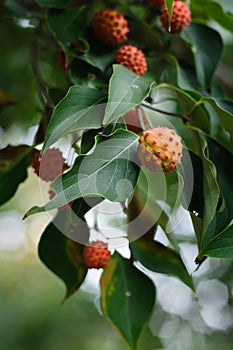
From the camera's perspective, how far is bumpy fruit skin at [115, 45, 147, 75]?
841mm

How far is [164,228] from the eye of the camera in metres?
0.86

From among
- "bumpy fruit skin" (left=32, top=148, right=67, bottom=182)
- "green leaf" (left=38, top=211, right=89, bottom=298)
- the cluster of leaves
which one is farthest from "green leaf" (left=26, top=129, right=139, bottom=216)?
"green leaf" (left=38, top=211, right=89, bottom=298)

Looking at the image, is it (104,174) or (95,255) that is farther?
(95,255)

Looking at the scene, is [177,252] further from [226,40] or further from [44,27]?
[226,40]

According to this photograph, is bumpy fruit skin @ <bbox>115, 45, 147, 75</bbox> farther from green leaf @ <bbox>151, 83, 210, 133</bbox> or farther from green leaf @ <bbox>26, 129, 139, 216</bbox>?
green leaf @ <bbox>26, 129, 139, 216</bbox>

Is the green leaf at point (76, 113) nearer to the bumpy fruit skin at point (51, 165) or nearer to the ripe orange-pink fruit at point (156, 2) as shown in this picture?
the bumpy fruit skin at point (51, 165)

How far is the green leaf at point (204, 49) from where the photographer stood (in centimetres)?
95

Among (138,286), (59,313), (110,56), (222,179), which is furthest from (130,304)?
(59,313)

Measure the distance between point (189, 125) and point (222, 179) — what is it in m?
0.11

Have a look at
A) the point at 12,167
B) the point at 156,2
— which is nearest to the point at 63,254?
the point at 12,167

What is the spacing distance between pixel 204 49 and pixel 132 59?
178 millimetres

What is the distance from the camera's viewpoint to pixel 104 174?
656 millimetres

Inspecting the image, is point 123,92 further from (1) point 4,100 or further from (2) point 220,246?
(1) point 4,100

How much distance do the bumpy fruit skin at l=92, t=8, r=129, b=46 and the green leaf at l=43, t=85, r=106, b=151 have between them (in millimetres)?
151
